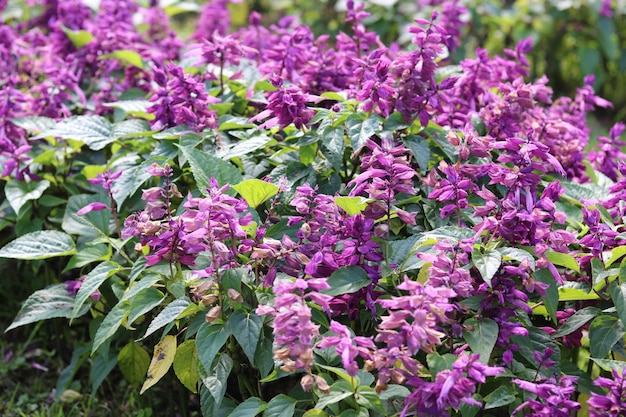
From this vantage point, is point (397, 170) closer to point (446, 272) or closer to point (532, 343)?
A: point (446, 272)

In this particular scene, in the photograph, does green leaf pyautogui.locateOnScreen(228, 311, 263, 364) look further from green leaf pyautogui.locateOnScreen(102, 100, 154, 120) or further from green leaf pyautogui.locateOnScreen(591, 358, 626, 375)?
green leaf pyautogui.locateOnScreen(102, 100, 154, 120)

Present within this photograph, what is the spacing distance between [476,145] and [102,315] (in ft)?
4.46

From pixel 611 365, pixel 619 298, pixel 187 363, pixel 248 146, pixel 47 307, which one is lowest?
pixel 47 307

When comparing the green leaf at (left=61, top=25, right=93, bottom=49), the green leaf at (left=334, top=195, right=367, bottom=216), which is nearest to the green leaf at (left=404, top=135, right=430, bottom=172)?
the green leaf at (left=334, top=195, right=367, bottom=216)

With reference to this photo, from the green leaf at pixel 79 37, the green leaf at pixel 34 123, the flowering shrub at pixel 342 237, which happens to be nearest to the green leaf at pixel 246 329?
the flowering shrub at pixel 342 237

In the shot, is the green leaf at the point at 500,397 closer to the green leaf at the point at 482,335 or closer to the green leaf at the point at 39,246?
the green leaf at the point at 482,335

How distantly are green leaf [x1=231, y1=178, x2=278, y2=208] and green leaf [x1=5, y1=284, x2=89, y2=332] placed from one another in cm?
70

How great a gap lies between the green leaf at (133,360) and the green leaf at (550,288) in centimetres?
129

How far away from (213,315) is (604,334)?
1.04m

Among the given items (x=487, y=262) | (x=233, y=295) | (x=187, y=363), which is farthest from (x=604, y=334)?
(x=187, y=363)

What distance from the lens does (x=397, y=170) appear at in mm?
2014

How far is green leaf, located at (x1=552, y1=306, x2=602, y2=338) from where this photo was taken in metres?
2.17

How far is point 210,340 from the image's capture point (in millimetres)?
2008

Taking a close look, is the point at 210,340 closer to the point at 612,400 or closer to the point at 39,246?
the point at 39,246
